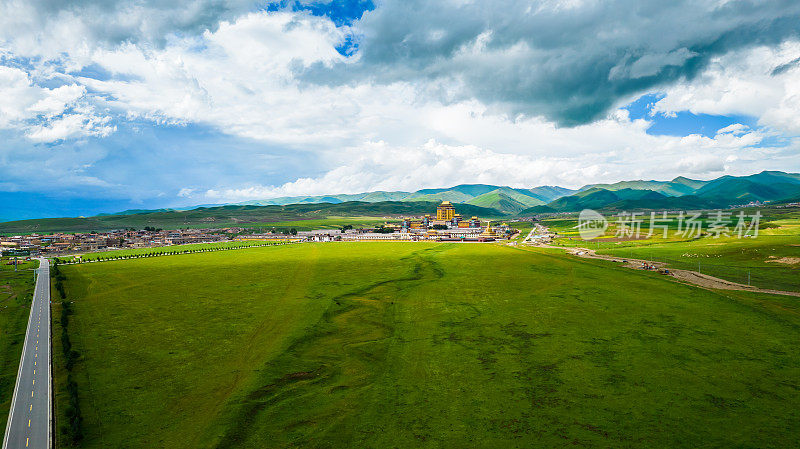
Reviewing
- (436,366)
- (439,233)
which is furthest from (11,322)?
(439,233)

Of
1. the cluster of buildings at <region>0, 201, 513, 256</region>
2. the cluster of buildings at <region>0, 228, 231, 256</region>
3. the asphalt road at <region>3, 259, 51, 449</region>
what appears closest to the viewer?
the asphalt road at <region>3, 259, 51, 449</region>

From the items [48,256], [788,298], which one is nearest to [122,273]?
[48,256]

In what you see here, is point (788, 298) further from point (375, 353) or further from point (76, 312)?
point (76, 312)

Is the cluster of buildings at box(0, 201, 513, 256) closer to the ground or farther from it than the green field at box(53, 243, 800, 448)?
farther from it

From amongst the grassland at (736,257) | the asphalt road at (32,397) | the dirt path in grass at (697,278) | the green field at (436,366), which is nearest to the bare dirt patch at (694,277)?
the dirt path in grass at (697,278)

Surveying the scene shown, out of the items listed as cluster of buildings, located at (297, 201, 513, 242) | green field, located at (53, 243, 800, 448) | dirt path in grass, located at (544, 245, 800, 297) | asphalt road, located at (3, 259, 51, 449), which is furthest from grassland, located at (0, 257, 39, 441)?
cluster of buildings, located at (297, 201, 513, 242)

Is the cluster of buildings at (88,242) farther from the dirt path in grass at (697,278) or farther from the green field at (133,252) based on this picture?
the dirt path in grass at (697,278)

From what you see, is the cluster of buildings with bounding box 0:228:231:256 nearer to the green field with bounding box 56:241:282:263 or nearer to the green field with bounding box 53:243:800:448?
the green field with bounding box 56:241:282:263
